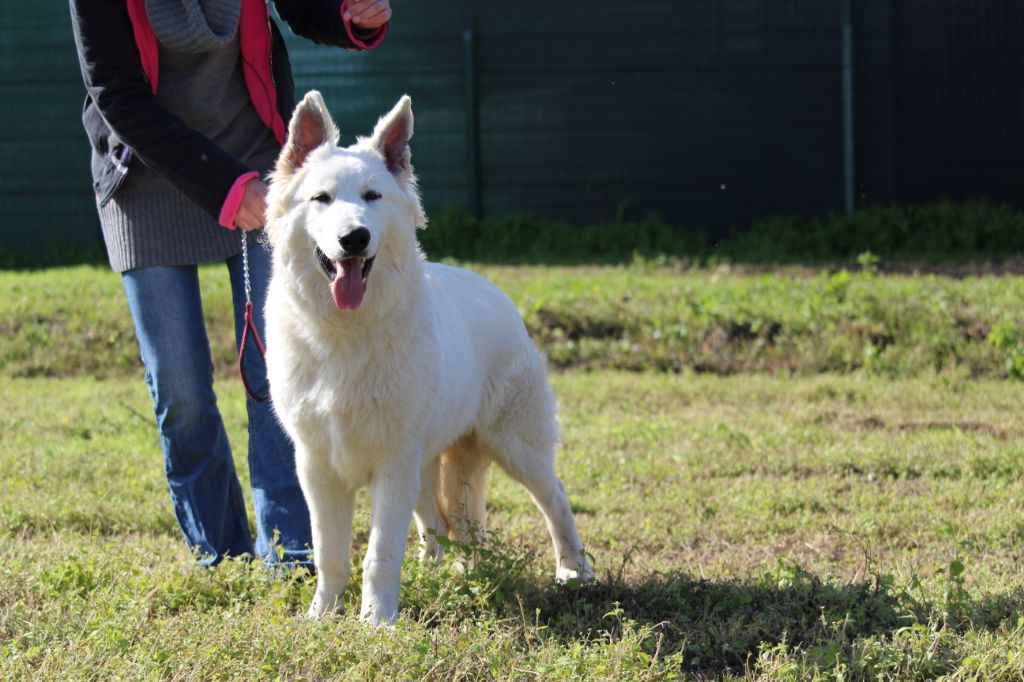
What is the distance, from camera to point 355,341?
401cm

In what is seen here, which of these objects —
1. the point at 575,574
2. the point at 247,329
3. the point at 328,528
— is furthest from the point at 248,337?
the point at 575,574

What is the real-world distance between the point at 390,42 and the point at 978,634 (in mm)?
9070

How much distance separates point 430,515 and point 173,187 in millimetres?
1476

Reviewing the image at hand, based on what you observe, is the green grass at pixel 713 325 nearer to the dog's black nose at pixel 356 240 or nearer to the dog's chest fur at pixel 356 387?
the dog's chest fur at pixel 356 387

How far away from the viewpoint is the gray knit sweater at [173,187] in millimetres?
4387

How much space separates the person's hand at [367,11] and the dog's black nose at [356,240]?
3.17 feet

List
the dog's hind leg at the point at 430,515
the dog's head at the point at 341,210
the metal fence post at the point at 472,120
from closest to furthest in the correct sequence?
the dog's head at the point at 341,210
the dog's hind leg at the point at 430,515
the metal fence post at the point at 472,120

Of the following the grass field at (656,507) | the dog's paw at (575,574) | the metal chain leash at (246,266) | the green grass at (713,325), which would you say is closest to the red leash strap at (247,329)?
the metal chain leash at (246,266)

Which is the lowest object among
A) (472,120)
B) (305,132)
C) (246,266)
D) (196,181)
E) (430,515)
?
(430,515)

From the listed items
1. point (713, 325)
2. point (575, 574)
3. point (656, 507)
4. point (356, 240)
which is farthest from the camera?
point (713, 325)

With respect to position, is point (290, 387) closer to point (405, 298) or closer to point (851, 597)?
point (405, 298)

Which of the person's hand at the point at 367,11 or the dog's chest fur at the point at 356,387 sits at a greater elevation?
the person's hand at the point at 367,11

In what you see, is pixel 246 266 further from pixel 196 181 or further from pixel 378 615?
pixel 378 615

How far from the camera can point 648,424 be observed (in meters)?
7.06
